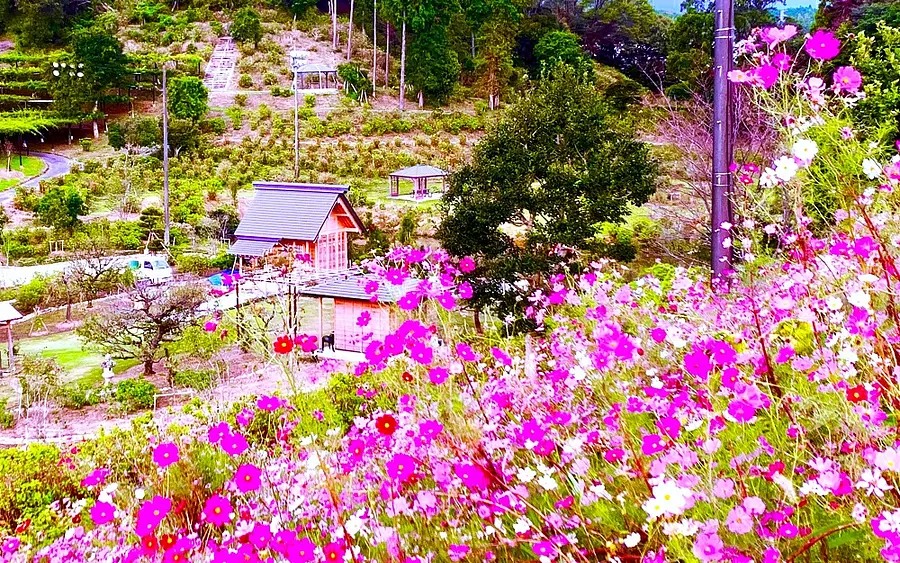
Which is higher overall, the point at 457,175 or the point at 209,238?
the point at 457,175

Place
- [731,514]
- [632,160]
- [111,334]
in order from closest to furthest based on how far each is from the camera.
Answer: [731,514] → [632,160] → [111,334]

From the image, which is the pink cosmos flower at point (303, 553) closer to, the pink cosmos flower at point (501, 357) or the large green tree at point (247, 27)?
the pink cosmos flower at point (501, 357)

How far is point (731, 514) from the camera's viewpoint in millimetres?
1001

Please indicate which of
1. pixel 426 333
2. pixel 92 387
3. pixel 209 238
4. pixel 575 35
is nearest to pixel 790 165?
pixel 426 333

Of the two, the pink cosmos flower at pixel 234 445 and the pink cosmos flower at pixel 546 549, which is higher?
the pink cosmos flower at pixel 546 549

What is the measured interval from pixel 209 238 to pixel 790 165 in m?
15.6

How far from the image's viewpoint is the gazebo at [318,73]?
A: 26.8 metres

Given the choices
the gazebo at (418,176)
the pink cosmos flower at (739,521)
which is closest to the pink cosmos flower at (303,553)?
the pink cosmos flower at (739,521)

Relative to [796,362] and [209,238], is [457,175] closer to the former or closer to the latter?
[796,362]

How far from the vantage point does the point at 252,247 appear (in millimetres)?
11352

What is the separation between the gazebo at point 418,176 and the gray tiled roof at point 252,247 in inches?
236

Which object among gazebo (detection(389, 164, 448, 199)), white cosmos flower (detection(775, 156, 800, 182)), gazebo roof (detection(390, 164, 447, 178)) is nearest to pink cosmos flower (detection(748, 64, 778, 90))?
white cosmos flower (detection(775, 156, 800, 182))

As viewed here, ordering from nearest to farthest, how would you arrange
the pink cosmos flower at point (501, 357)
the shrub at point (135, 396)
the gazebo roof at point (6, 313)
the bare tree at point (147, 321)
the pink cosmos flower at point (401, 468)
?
the pink cosmos flower at point (401, 468)
the pink cosmos flower at point (501, 357)
the shrub at point (135, 396)
the gazebo roof at point (6, 313)
the bare tree at point (147, 321)

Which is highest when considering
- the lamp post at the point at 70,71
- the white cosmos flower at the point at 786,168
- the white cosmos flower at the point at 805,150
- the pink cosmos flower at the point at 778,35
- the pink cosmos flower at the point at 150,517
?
the lamp post at the point at 70,71
